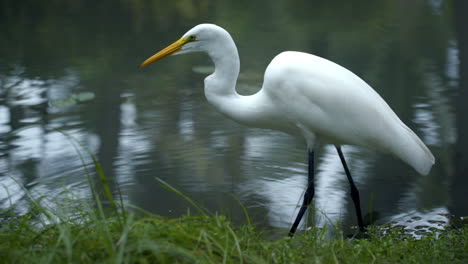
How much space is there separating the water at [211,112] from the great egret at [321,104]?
19.4 inches

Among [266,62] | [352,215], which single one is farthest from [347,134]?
[266,62]

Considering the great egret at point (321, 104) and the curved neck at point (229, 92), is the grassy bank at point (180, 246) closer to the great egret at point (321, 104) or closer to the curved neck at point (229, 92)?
the great egret at point (321, 104)

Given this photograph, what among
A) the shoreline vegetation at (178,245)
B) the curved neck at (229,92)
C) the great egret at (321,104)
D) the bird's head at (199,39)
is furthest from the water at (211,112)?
the bird's head at (199,39)

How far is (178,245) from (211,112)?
3894 millimetres

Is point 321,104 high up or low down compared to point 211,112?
up

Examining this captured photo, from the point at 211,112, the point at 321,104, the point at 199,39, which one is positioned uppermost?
the point at 199,39

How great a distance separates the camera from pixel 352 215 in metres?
3.82

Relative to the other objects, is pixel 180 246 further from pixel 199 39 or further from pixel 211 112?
pixel 211 112

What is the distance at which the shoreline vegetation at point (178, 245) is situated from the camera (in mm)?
2285

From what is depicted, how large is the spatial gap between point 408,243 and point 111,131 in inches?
137

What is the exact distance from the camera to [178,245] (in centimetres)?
246

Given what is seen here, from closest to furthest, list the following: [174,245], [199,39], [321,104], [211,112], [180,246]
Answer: [174,245] < [180,246] < [321,104] < [199,39] < [211,112]

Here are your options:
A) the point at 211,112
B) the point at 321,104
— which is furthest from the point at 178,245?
the point at 211,112

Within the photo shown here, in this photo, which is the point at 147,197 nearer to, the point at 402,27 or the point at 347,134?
the point at 347,134
